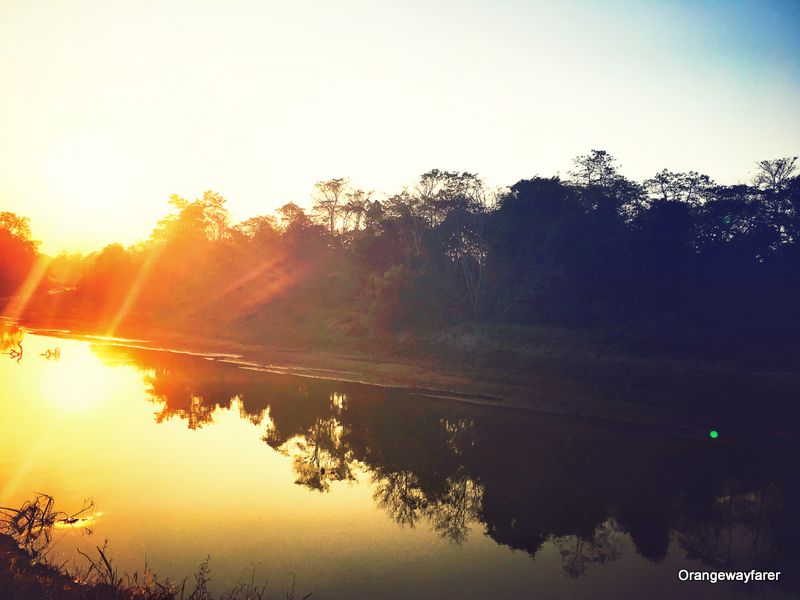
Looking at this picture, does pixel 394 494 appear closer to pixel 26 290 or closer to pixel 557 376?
pixel 557 376

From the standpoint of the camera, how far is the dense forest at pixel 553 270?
46.2 metres

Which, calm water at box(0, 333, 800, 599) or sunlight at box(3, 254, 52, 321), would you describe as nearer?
calm water at box(0, 333, 800, 599)

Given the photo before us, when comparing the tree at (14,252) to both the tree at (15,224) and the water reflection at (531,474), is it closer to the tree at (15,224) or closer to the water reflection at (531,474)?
the tree at (15,224)

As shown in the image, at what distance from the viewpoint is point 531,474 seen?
75.4 feet

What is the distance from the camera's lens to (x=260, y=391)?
37.0m

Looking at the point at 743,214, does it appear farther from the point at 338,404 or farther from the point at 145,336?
the point at 145,336

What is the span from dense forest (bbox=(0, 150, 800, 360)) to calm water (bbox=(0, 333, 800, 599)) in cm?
1948

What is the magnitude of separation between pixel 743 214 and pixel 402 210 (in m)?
38.4

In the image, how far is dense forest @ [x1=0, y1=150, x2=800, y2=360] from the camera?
4616 centimetres

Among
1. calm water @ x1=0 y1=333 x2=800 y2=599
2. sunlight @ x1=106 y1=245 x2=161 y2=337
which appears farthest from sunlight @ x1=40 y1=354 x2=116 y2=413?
sunlight @ x1=106 y1=245 x2=161 y2=337

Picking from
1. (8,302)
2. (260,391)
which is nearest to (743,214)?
(260,391)

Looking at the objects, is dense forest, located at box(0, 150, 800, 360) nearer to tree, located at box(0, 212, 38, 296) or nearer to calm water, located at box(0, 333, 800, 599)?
calm water, located at box(0, 333, 800, 599)

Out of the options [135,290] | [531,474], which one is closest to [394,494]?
[531,474]

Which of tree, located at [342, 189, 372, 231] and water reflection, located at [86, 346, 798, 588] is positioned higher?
tree, located at [342, 189, 372, 231]
